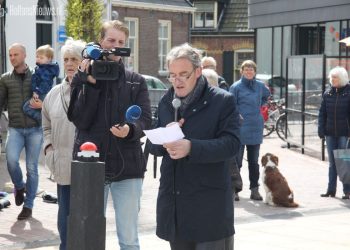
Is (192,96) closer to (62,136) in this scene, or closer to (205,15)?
(62,136)

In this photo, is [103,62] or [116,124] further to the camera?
[116,124]

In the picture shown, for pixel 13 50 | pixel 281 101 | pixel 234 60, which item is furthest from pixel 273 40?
pixel 13 50

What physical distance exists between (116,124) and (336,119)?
5996mm

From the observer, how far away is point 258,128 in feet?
33.9

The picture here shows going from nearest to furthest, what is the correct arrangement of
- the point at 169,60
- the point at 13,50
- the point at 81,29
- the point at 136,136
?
1. the point at 169,60
2. the point at 136,136
3. the point at 13,50
4. the point at 81,29

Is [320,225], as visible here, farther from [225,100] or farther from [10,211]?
[225,100]

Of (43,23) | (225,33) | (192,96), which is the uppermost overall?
(225,33)

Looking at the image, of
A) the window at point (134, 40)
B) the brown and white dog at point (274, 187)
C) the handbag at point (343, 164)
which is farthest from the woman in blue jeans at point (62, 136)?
the window at point (134, 40)

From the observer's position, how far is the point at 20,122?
824cm

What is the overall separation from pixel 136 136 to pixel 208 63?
4608 millimetres

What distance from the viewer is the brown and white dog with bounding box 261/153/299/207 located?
9617mm

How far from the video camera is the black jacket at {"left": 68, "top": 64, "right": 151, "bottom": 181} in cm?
15

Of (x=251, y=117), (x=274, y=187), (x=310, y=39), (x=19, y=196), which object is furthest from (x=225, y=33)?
(x=19, y=196)

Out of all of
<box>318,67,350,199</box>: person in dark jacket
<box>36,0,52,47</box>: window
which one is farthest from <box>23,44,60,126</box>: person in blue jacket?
<box>36,0,52,47</box>: window
